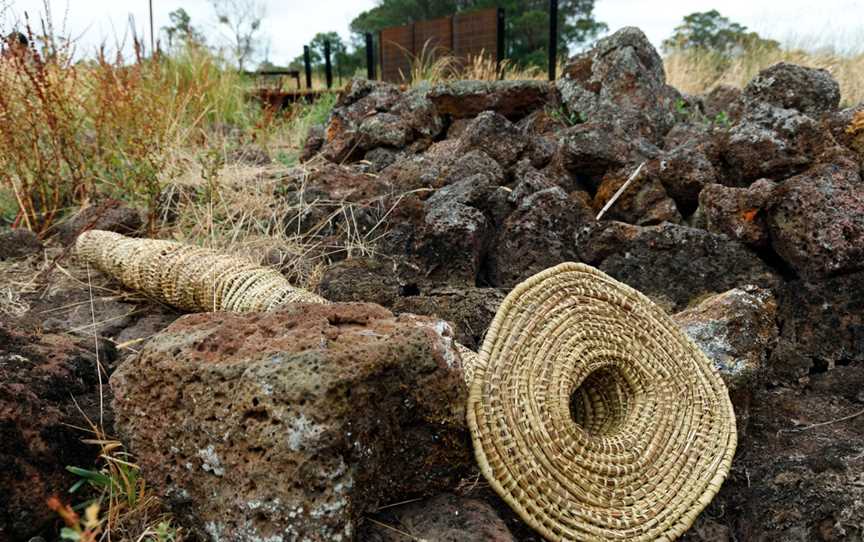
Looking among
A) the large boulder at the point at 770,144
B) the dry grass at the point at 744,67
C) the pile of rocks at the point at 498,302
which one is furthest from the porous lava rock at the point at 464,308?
the dry grass at the point at 744,67

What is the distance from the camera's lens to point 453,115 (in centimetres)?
545

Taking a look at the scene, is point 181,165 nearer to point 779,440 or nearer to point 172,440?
point 172,440

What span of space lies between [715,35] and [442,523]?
738 inches

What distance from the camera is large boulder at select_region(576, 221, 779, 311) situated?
120 inches

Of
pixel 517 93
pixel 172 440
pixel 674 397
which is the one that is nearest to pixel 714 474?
pixel 674 397

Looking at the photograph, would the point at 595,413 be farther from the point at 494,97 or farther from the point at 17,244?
the point at 17,244

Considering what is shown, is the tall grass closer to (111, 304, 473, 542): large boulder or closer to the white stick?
the white stick

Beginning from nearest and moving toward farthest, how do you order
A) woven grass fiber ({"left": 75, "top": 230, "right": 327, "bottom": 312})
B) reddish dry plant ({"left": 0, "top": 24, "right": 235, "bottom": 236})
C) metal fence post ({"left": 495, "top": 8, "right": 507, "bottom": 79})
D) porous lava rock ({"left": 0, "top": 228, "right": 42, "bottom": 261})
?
woven grass fiber ({"left": 75, "top": 230, "right": 327, "bottom": 312}), porous lava rock ({"left": 0, "top": 228, "right": 42, "bottom": 261}), reddish dry plant ({"left": 0, "top": 24, "right": 235, "bottom": 236}), metal fence post ({"left": 495, "top": 8, "right": 507, "bottom": 79})

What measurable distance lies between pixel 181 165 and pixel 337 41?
18.5m

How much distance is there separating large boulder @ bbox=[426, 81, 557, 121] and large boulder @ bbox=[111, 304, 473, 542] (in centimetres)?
356

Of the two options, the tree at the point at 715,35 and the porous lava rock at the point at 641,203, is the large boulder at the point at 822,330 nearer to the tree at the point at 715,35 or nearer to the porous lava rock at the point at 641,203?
the porous lava rock at the point at 641,203

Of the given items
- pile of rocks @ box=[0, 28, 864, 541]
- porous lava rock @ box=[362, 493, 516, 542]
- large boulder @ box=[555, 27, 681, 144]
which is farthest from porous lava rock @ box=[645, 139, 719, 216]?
porous lava rock @ box=[362, 493, 516, 542]

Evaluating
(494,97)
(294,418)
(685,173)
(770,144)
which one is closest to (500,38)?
(494,97)

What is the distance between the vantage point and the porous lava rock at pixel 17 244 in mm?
4242
